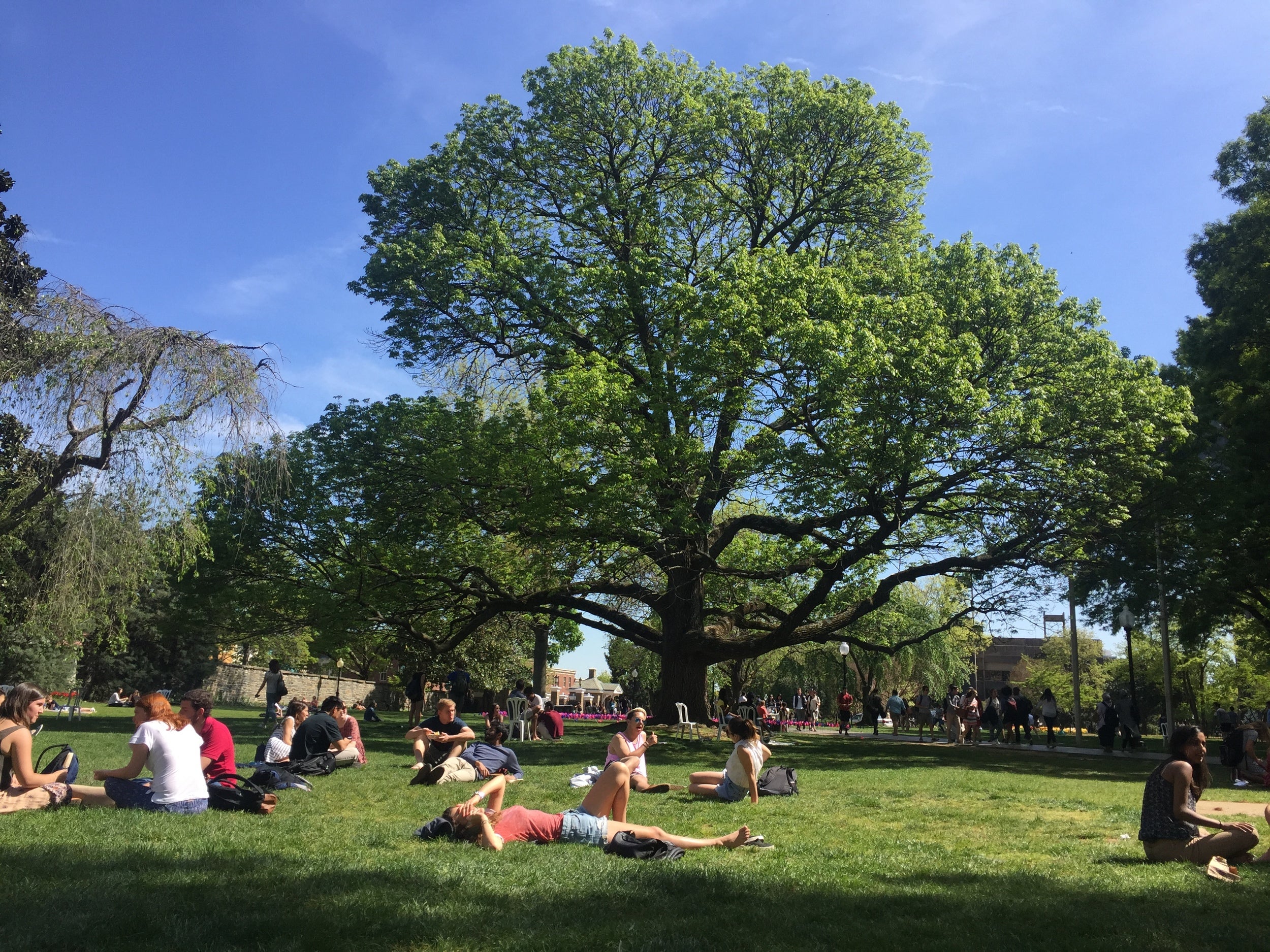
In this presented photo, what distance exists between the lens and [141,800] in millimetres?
8078

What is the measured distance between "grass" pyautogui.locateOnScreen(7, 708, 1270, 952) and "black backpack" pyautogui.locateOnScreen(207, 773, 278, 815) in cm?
17

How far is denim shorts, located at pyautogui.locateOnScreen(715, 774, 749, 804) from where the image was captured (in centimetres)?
1082

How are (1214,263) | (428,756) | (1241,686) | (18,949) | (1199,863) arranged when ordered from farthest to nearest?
1. (1241,686)
2. (1214,263)
3. (428,756)
4. (1199,863)
5. (18,949)

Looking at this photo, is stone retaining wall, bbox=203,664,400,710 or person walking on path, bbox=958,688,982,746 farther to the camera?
stone retaining wall, bbox=203,664,400,710

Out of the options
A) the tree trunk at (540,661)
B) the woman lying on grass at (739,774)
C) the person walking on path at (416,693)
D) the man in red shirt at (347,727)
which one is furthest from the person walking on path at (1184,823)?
the tree trunk at (540,661)

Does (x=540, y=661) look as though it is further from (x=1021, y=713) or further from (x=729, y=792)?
(x=729, y=792)

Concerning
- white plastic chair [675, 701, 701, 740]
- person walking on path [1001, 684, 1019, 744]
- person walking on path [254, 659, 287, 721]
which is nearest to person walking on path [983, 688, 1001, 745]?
person walking on path [1001, 684, 1019, 744]

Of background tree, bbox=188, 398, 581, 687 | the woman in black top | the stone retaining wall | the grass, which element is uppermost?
background tree, bbox=188, 398, 581, 687

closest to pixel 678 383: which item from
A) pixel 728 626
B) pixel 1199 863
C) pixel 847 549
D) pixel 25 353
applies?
pixel 847 549

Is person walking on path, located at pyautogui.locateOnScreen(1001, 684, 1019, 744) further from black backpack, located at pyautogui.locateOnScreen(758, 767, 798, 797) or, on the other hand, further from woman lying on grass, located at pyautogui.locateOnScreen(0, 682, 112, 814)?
woman lying on grass, located at pyautogui.locateOnScreen(0, 682, 112, 814)

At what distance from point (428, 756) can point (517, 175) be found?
16986 millimetres

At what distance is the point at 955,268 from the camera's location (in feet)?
67.7

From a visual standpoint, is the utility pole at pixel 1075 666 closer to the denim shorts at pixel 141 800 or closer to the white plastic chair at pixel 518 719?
the white plastic chair at pixel 518 719

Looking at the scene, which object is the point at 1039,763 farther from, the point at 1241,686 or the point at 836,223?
the point at 1241,686
